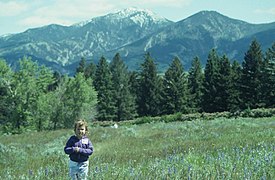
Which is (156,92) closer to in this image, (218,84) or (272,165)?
(218,84)

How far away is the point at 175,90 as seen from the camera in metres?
63.9

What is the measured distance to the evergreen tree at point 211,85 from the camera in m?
60.4

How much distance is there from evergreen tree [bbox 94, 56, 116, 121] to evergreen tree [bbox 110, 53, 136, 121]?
3.30 ft

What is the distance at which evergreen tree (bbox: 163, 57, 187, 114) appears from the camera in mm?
63344

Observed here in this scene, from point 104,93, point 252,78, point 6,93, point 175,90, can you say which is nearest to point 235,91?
point 252,78

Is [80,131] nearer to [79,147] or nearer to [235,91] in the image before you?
[79,147]

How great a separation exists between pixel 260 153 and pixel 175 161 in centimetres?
153

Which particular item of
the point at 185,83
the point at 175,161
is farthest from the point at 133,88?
the point at 175,161

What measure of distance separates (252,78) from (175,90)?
495 inches

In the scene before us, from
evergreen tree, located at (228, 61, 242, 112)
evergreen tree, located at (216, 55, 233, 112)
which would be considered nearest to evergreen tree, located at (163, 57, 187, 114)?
evergreen tree, located at (216, 55, 233, 112)

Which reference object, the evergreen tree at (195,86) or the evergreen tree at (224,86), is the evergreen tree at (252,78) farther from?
the evergreen tree at (195,86)

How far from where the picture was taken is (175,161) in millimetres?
7191

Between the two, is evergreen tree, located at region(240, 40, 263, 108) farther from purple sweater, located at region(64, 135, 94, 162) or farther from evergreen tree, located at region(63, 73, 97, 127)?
purple sweater, located at region(64, 135, 94, 162)

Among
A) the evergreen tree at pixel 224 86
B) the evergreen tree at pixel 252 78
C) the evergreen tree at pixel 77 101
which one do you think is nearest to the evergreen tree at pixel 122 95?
the evergreen tree at pixel 77 101
